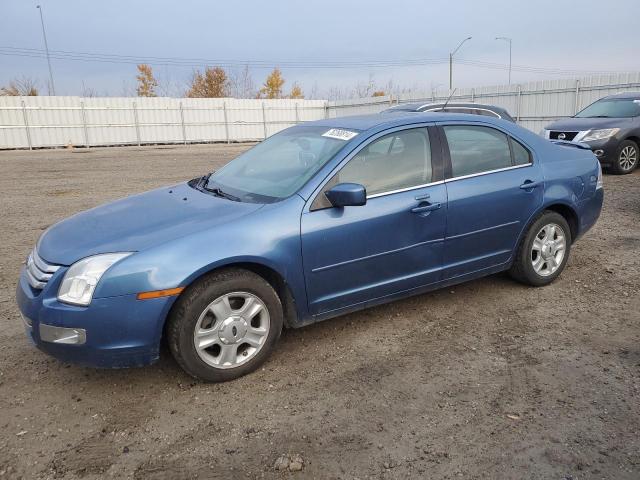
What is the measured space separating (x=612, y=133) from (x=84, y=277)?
11294 mm

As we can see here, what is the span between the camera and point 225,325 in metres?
3.32

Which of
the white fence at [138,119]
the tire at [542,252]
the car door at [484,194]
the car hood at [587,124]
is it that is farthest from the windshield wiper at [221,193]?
the white fence at [138,119]

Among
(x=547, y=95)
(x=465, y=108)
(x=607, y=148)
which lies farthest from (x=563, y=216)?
(x=547, y=95)

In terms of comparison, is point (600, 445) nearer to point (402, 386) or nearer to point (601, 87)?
point (402, 386)

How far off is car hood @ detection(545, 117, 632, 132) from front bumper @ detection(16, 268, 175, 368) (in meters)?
11.0

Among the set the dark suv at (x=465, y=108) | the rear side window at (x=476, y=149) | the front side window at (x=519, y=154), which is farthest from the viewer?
the dark suv at (x=465, y=108)

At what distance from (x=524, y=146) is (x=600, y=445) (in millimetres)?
2734

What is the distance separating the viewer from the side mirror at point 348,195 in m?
3.48

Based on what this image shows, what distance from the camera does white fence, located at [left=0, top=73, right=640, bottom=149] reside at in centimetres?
2145

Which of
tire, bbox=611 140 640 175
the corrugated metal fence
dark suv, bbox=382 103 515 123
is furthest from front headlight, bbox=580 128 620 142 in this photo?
the corrugated metal fence

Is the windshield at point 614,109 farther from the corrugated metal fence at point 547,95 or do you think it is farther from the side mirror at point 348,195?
the side mirror at point 348,195

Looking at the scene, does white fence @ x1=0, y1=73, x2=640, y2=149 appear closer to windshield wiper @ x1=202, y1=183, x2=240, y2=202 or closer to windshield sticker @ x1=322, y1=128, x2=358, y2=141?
windshield sticker @ x1=322, y1=128, x2=358, y2=141

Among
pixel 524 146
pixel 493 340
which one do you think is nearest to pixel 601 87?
pixel 524 146

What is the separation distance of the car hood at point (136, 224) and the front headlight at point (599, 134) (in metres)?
9.94
